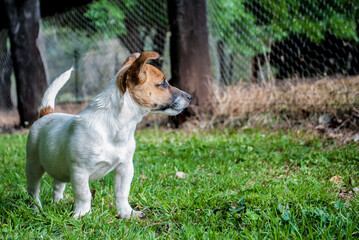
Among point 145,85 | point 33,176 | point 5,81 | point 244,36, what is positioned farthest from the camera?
point 5,81

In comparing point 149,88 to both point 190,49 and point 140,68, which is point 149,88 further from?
point 190,49

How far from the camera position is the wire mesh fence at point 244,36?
581cm

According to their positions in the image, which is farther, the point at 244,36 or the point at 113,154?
the point at 244,36

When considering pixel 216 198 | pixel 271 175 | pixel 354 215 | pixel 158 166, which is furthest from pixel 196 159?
pixel 354 215

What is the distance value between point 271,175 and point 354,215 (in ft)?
3.87

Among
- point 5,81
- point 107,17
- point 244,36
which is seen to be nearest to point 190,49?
point 244,36

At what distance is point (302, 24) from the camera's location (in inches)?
250

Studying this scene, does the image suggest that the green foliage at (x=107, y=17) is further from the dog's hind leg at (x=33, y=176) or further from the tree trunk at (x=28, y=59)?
the dog's hind leg at (x=33, y=176)

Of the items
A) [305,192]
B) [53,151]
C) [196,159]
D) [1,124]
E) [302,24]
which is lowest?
[1,124]

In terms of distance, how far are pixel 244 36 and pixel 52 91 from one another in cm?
684

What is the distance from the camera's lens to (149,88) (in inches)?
94.6

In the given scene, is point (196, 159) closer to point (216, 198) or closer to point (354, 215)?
point (216, 198)

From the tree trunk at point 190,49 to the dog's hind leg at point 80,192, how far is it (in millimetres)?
3734

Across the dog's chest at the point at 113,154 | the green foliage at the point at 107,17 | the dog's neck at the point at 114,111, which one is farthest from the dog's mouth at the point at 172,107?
the green foliage at the point at 107,17
